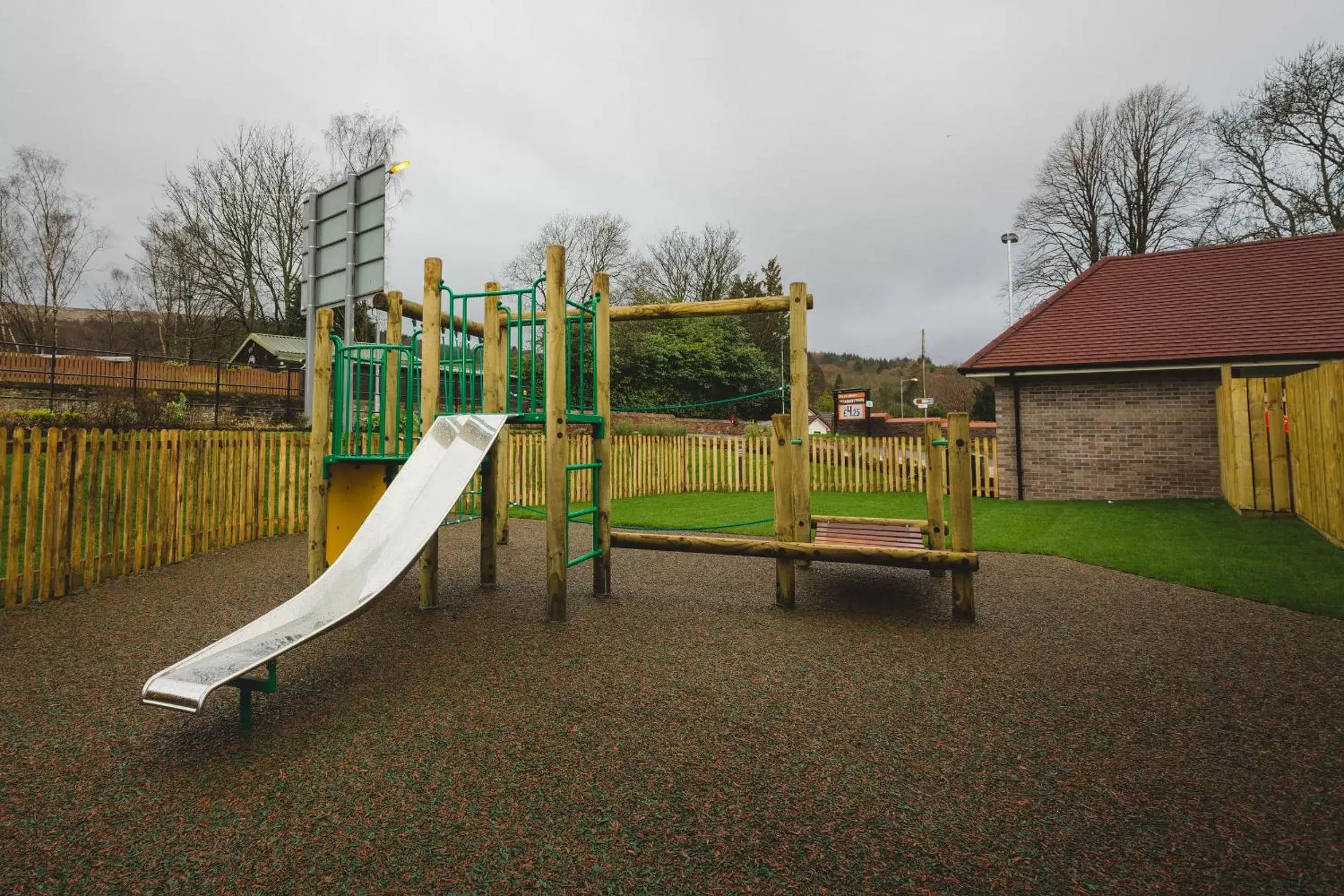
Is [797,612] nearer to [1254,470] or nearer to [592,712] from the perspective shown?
[592,712]

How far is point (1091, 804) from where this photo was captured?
7.44 feet

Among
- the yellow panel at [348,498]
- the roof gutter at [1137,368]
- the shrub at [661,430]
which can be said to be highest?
the roof gutter at [1137,368]

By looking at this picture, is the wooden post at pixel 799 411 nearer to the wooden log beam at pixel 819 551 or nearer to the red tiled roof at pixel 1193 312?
the wooden log beam at pixel 819 551

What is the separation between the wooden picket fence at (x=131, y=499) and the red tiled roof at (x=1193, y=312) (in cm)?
1259

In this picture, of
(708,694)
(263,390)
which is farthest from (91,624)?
(263,390)

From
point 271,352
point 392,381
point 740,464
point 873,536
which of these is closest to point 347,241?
point 392,381

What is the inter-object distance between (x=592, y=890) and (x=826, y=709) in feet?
5.31

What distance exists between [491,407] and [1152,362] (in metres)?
12.3

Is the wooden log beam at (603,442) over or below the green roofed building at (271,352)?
below

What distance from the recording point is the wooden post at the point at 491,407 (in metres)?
5.12

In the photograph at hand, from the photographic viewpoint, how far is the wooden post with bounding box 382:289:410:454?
5.30 meters

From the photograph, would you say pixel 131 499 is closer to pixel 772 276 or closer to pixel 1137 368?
pixel 1137 368

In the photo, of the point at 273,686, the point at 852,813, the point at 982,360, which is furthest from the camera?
the point at 982,360

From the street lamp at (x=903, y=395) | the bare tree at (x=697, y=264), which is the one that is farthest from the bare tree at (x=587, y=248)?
the street lamp at (x=903, y=395)
